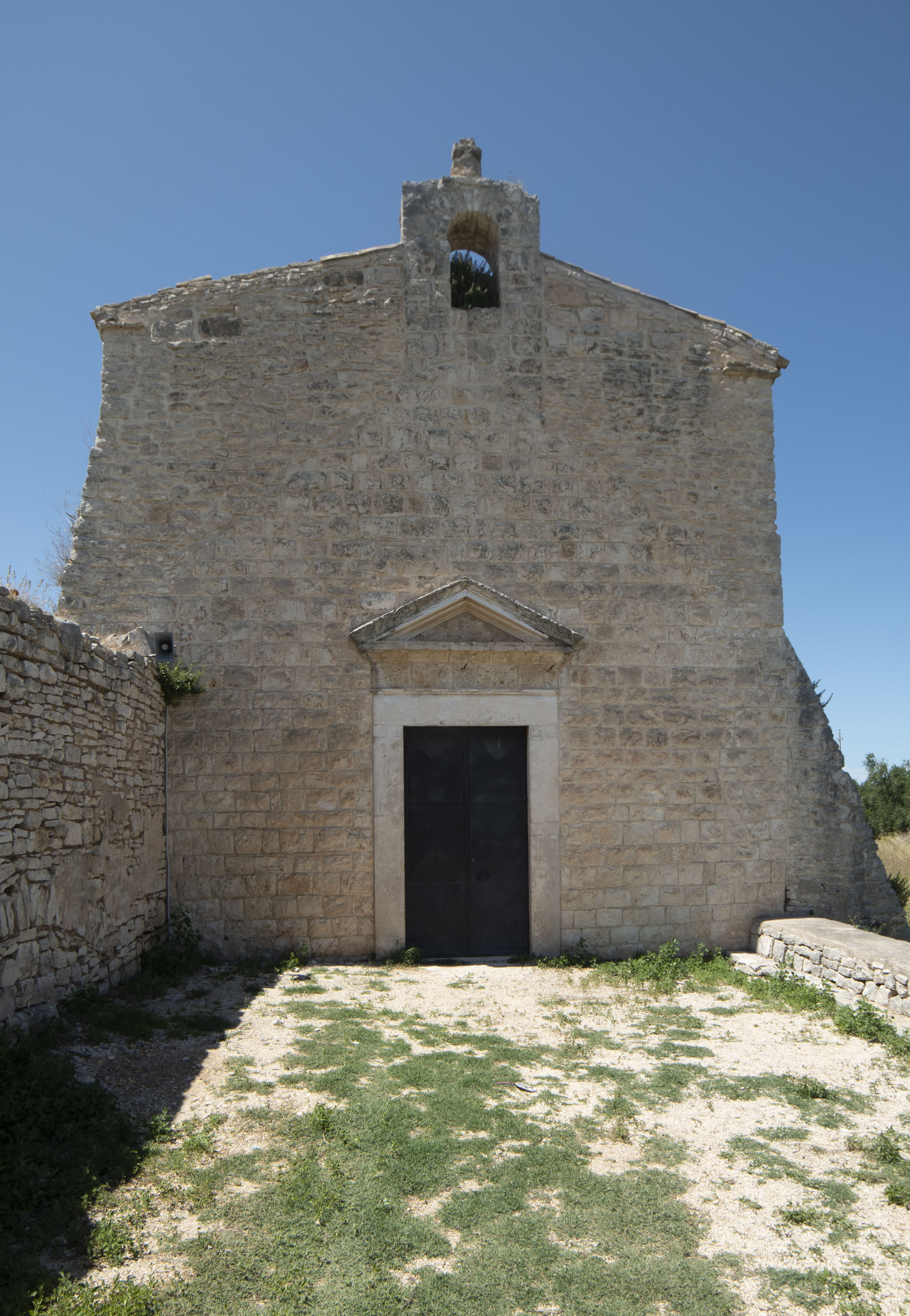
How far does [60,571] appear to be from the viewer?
7.71 m

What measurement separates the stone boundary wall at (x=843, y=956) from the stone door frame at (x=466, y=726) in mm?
1965

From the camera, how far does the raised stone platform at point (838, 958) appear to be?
6352 millimetres

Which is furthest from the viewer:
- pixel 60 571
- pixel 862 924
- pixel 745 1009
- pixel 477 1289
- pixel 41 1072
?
pixel 862 924

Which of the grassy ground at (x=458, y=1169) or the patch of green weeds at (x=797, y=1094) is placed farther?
the patch of green weeds at (x=797, y=1094)

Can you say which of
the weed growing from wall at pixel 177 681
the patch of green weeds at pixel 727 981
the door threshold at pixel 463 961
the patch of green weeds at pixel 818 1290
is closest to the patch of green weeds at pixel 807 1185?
the patch of green weeds at pixel 818 1290

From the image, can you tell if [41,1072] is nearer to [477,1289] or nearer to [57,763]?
[57,763]

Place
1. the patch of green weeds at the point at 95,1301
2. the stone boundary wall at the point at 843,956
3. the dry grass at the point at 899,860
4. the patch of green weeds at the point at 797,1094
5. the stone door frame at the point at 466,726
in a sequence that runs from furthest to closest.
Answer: the dry grass at the point at 899,860
the stone door frame at the point at 466,726
the stone boundary wall at the point at 843,956
the patch of green weeds at the point at 797,1094
the patch of green weeds at the point at 95,1301

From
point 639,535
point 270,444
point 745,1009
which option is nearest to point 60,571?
point 270,444

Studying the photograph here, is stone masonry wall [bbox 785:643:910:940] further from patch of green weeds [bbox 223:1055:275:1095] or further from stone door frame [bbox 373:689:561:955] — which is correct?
patch of green weeds [bbox 223:1055:275:1095]

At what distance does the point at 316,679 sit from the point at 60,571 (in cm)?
250

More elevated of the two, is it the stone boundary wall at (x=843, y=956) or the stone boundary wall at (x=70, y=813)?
the stone boundary wall at (x=70, y=813)

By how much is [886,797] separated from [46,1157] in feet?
65.2

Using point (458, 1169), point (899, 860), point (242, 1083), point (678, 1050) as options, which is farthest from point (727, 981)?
point (899, 860)

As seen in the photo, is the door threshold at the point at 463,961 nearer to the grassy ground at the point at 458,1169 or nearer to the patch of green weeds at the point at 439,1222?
the grassy ground at the point at 458,1169
